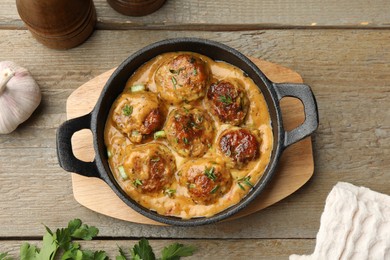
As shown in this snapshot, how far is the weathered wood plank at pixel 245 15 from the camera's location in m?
3.09

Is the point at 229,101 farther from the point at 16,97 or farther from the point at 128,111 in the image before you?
the point at 16,97

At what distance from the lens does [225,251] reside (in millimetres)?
2973

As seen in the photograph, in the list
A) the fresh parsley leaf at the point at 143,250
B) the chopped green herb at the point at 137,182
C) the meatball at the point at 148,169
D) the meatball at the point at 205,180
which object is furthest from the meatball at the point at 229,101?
the fresh parsley leaf at the point at 143,250

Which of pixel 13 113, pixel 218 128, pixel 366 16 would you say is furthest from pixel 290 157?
pixel 13 113

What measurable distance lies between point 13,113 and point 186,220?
0.98 metres

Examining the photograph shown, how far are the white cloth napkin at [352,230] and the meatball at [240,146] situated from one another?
42 centimetres

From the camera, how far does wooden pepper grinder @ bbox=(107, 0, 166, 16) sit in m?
2.97

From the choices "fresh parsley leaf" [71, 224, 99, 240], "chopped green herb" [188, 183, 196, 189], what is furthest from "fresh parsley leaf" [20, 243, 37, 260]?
"chopped green herb" [188, 183, 196, 189]

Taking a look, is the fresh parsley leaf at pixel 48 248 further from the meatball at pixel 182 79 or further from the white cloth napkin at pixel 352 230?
the white cloth napkin at pixel 352 230

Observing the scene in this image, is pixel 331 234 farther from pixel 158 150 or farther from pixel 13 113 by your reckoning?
pixel 13 113

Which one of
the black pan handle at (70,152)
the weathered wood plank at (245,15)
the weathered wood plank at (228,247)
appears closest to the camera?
the black pan handle at (70,152)

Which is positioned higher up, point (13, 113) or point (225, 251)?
point (13, 113)

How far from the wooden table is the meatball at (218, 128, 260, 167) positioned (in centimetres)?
39

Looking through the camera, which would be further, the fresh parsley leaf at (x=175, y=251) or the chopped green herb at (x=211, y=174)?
the fresh parsley leaf at (x=175, y=251)
